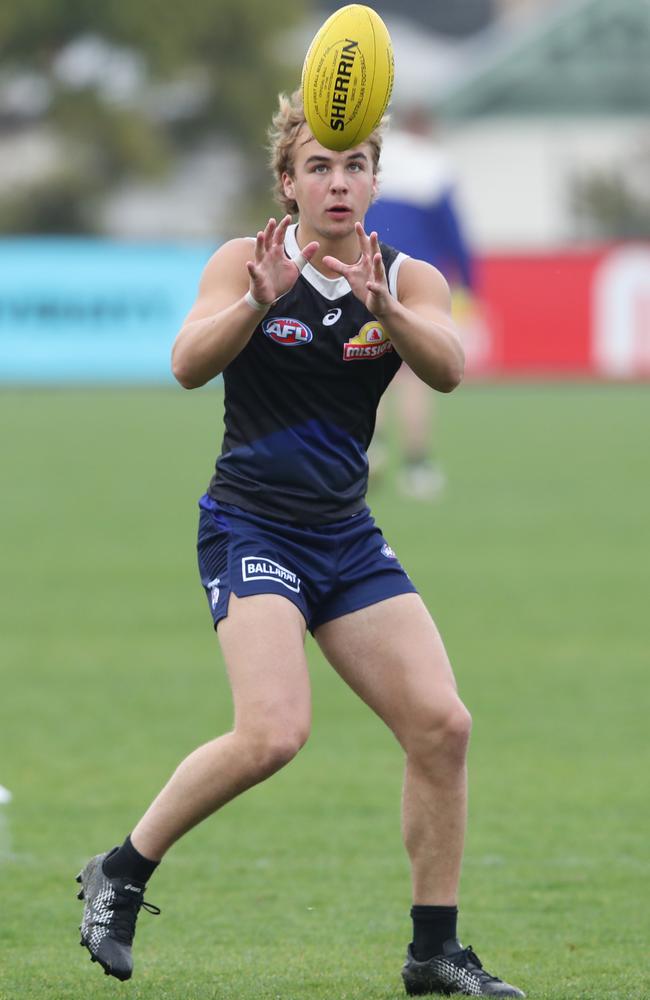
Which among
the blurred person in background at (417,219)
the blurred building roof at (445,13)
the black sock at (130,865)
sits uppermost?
the blurred building roof at (445,13)

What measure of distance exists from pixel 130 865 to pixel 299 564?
887mm

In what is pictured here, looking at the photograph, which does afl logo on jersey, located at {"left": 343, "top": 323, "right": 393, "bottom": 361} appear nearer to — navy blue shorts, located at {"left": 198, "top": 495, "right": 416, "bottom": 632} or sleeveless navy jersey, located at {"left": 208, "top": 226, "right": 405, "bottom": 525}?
sleeveless navy jersey, located at {"left": 208, "top": 226, "right": 405, "bottom": 525}

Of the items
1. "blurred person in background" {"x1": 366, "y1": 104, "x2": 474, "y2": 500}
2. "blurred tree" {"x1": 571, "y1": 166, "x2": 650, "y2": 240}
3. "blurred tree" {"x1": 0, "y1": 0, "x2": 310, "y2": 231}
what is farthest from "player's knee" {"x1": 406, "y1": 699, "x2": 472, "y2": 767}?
"blurred tree" {"x1": 571, "y1": 166, "x2": 650, "y2": 240}

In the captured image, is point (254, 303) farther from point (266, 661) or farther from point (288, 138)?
point (266, 661)

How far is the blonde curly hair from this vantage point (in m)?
5.27

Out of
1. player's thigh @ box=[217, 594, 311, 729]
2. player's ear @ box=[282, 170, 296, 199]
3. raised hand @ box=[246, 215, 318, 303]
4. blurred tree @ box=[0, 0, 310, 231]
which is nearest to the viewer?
raised hand @ box=[246, 215, 318, 303]

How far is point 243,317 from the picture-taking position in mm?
4953

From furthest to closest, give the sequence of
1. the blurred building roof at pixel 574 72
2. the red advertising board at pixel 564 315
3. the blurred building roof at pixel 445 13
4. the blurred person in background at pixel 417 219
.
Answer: the blurred building roof at pixel 445 13
the blurred building roof at pixel 574 72
the red advertising board at pixel 564 315
the blurred person in background at pixel 417 219

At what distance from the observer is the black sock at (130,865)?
5215 mm

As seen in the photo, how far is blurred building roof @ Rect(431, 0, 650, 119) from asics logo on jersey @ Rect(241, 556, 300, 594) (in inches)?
2112

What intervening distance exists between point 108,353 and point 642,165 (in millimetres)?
24092

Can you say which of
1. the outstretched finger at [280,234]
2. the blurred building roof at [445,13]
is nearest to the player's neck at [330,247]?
the outstretched finger at [280,234]

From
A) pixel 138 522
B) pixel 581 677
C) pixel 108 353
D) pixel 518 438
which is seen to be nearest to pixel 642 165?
pixel 108 353

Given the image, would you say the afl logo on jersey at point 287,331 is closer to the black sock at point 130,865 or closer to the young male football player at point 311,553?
the young male football player at point 311,553
